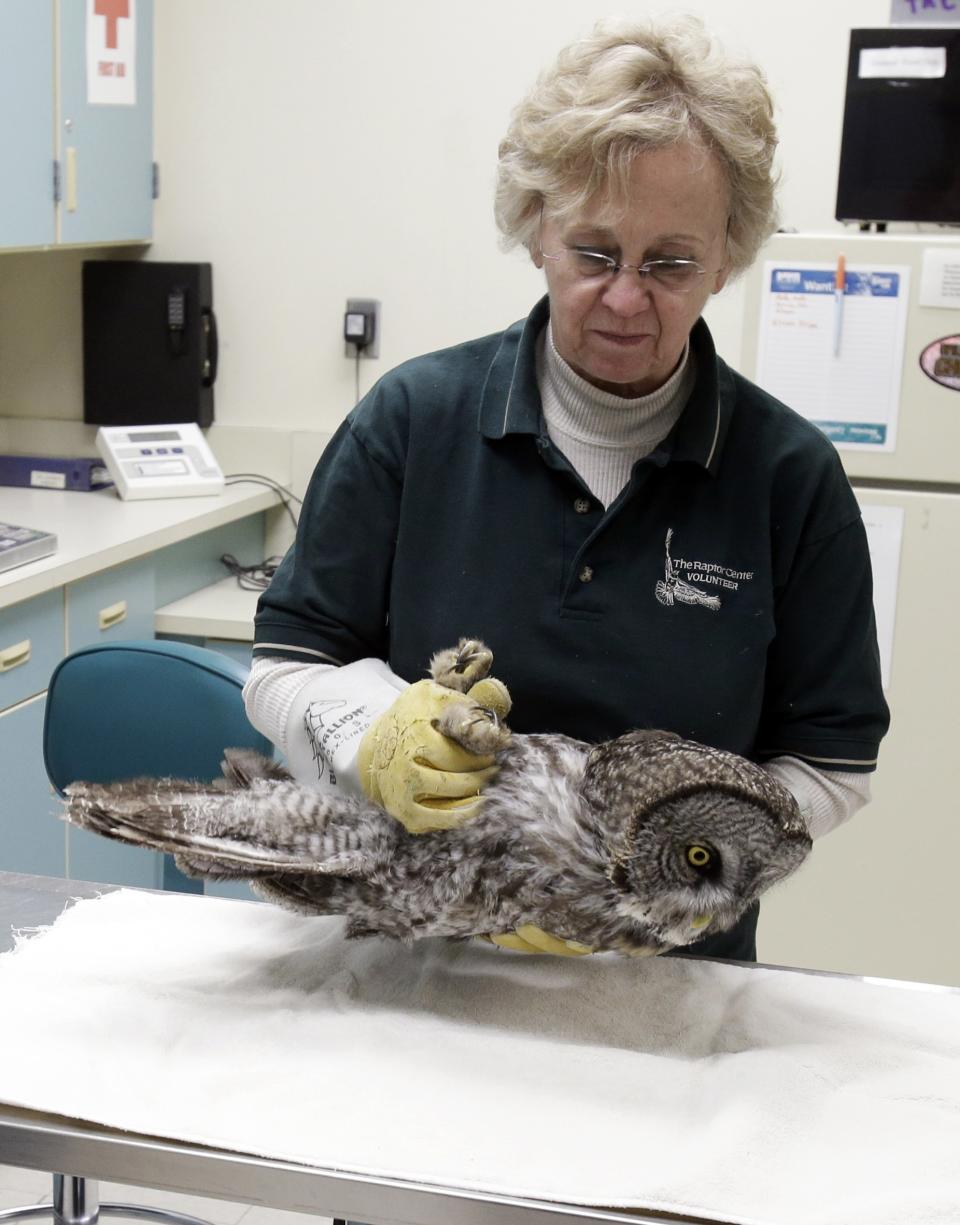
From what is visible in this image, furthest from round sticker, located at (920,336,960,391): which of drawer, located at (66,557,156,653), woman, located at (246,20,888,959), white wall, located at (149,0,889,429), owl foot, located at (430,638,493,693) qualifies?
owl foot, located at (430,638,493,693)

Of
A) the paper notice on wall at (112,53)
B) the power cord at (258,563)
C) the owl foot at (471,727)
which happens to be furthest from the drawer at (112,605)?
the owl foot at (471,727)

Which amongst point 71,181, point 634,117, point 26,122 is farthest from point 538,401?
point 71,181

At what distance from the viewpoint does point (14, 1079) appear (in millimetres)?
1035

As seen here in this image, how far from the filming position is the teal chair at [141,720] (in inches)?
73.7

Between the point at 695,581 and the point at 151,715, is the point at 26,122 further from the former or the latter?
the point at 695,581

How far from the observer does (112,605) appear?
2885 mm

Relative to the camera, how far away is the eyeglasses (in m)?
1.25

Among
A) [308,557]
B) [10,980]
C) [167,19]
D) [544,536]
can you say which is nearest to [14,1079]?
[10,980]

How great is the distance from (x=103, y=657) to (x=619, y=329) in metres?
0.95

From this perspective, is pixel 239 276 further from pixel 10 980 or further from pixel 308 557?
pixel 10 980

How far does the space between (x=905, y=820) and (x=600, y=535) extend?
166cm

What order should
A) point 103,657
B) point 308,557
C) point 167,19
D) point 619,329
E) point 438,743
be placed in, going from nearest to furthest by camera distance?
1. point 438,743
2. point 619,329
3. point 308,557
4. point 103,657
5. point 167,19

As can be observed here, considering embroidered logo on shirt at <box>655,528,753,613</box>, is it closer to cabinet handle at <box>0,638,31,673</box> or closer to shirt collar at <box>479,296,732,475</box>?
shirt collar at <box>479,296,732,475</box>

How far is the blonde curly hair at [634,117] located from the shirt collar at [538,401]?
0.14 m
